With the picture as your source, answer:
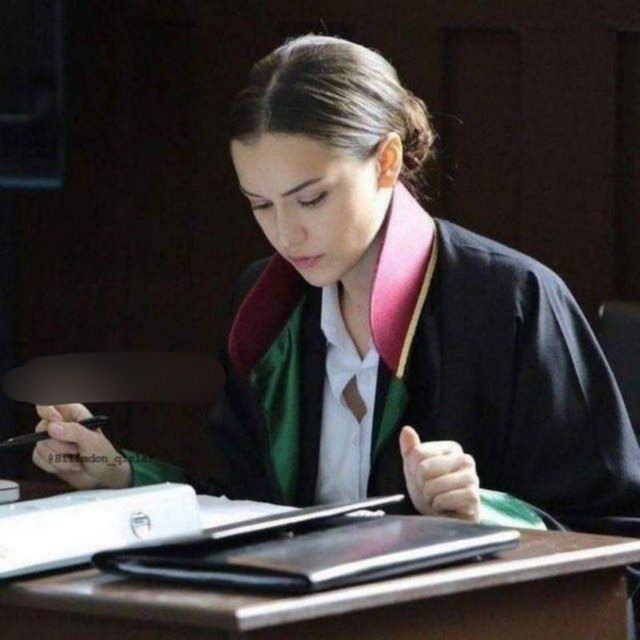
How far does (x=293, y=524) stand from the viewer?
137 cm

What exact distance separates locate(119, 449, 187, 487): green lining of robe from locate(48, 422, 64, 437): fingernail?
0.26 ft

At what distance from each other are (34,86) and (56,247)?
397 mm

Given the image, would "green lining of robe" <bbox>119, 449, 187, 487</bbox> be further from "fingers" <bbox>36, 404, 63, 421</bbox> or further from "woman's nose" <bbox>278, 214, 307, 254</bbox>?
"woman's nose" <bbox>278, 214, 307, 254</bbox>

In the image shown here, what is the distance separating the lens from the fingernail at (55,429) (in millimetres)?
1882

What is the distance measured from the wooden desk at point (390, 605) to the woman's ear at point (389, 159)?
59 cm

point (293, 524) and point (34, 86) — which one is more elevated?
point (34, 86)

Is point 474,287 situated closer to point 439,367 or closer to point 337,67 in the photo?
point 439,367

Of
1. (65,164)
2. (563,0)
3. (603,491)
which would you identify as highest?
(563,0)

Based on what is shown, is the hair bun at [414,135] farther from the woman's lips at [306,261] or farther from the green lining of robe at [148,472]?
the green lining of robe at [148,472]

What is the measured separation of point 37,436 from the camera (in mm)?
1770

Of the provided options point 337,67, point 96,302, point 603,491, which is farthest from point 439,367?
point 96,302

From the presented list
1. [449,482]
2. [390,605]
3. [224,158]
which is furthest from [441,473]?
[224,158]

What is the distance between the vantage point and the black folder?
1.23m

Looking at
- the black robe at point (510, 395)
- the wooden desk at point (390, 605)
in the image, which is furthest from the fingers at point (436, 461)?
the black robe at point (510, 395)
